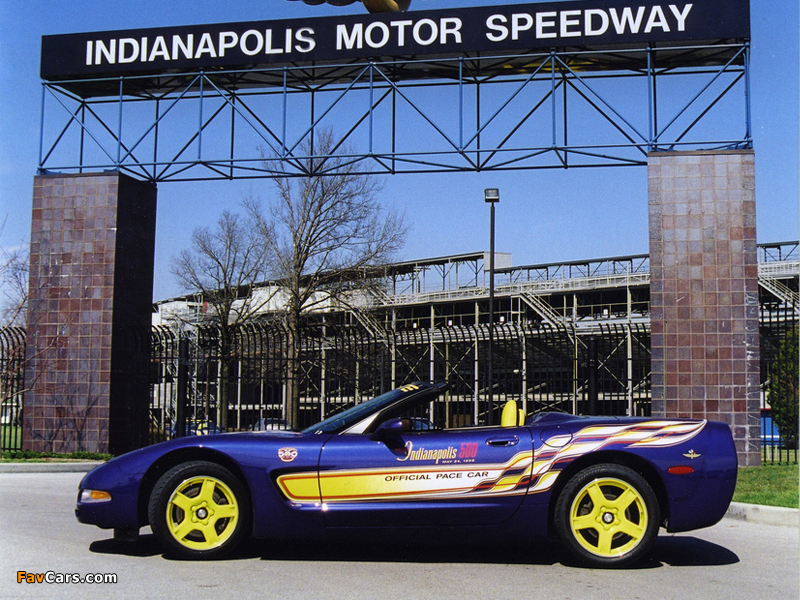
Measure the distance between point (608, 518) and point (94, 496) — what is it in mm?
3450

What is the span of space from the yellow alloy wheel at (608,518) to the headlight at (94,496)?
10.2 feet

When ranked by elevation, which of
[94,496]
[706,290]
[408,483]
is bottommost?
[94,496]

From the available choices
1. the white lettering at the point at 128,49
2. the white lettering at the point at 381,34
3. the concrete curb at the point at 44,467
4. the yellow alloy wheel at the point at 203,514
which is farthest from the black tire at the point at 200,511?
the white lettering at the point at 128,49

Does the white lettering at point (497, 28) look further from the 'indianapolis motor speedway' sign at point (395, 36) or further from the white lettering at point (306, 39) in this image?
the white lettering at point (306, 39)

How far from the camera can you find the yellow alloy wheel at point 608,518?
5727mm

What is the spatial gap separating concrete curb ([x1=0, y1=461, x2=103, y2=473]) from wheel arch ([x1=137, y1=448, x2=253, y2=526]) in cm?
885

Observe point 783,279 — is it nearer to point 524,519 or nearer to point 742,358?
point 742,358

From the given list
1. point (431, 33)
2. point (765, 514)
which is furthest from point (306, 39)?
point (765, 514)

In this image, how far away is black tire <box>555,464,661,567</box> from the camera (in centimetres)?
571

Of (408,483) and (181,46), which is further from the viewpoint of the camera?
(181,46)

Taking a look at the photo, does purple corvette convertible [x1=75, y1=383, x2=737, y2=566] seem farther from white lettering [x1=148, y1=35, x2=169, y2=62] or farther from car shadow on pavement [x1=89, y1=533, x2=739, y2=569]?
white lettering [x1=148, y1=35, x2=169, y2=62]

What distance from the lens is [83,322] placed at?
15.6m

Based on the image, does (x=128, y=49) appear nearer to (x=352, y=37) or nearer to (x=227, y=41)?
(x=227, y=41)

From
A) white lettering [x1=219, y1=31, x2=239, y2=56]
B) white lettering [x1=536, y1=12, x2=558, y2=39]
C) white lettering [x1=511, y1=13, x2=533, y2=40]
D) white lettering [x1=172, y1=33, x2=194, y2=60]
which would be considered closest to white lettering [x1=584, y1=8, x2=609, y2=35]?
white lettering [x1=536, y1=12, x2=558, y2=39]
